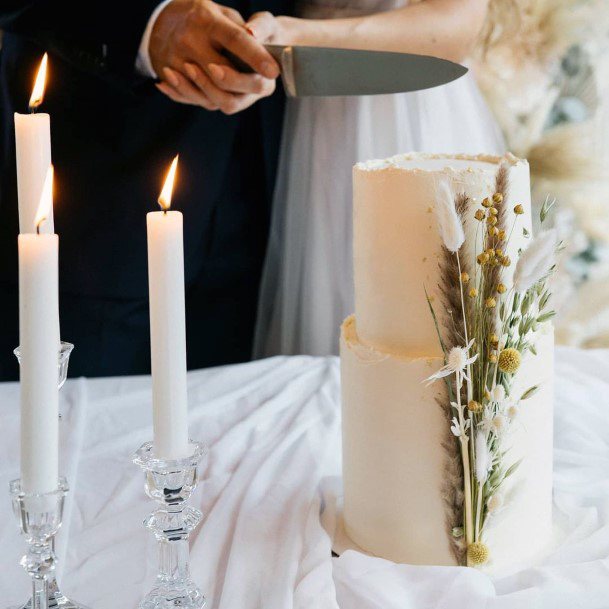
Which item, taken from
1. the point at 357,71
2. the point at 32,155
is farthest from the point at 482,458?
the point at 357,71

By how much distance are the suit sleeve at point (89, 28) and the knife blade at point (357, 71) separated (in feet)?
0.74

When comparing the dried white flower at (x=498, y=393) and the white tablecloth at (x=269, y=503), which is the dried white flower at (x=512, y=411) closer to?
the dried white flower at (x=498, y=393)

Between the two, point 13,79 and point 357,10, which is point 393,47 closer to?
point 357,10

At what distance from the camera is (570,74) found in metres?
2.20

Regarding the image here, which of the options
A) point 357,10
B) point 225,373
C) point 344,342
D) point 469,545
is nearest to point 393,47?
point 357,10

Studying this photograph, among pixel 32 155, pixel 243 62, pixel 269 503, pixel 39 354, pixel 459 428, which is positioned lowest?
pixel 269 503

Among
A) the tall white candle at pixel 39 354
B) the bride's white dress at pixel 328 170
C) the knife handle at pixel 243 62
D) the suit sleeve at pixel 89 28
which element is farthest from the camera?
the bride's white dress at pixel 328 170

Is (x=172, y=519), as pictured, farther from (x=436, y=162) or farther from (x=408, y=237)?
(x=436, y=162)

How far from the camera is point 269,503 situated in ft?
2.80

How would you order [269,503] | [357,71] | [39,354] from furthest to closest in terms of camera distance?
[357,71] → [269,503] → [39,354]

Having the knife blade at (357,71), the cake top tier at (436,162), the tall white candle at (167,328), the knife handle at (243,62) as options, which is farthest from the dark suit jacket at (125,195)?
the tall white candle at (167,328)

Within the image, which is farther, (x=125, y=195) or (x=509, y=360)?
(x=125, y=195)

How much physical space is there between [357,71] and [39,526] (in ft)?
2.27

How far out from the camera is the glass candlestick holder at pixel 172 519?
21.7 inches
